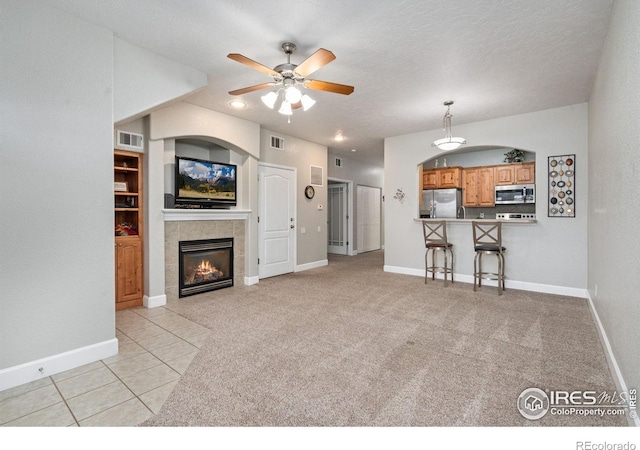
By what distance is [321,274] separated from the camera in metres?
6.11

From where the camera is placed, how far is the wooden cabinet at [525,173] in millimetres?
6305

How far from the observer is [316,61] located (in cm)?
247

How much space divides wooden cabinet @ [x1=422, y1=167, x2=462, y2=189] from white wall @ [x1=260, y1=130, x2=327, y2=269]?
2.71 metres

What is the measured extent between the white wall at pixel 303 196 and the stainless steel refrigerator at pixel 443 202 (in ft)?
8.24

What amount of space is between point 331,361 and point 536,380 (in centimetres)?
154

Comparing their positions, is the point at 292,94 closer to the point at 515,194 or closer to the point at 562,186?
the point at 562,186

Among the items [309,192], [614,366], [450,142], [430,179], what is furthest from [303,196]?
[614,366]

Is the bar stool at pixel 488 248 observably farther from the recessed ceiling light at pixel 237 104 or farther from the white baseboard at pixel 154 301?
the white baseboard at pixel 154 301

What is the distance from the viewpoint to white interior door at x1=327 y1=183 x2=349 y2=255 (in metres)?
8.99

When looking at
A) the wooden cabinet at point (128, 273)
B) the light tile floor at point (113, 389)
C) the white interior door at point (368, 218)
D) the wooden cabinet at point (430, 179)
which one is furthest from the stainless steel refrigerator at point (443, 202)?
the wooden cabinet at point (128, 273)

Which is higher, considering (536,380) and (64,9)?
(64,9)

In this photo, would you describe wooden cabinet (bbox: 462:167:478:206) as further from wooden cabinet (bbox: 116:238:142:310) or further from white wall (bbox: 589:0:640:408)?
wooden cabinet (bbox: 116:238:142:310)
